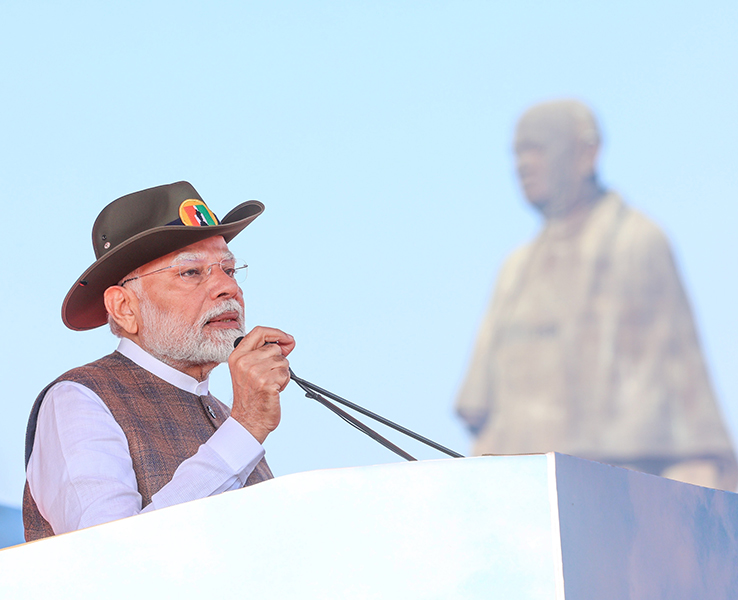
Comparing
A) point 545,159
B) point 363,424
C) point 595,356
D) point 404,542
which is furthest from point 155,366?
point 545,159

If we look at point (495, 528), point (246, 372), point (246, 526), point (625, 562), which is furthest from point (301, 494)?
point (246, 372)

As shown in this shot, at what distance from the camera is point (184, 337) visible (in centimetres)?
163

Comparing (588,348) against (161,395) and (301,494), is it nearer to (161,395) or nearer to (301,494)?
(161,395)

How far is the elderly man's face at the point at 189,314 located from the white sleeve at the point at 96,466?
208 millimetres

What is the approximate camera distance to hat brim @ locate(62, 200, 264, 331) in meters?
1.62

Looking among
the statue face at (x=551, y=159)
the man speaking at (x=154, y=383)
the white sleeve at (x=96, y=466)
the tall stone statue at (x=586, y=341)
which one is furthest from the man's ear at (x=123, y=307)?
the statue face at (x=551, y=159)

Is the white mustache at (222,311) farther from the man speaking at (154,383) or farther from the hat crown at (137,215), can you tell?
the hat crown at (137,215)

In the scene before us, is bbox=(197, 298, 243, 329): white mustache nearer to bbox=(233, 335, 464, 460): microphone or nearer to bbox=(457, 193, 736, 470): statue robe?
bbox=(233, 335, 464, 460): microphone

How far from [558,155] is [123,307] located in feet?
11.8

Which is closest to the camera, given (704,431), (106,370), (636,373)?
(106,370)

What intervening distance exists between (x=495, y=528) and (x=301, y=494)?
6.7 inches

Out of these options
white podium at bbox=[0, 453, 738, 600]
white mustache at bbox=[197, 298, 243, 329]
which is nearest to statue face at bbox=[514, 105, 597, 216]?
white mustache at bbox=[197, 298, 243, 329]

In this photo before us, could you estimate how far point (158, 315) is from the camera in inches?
64.9

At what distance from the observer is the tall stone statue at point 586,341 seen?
4.35 m
